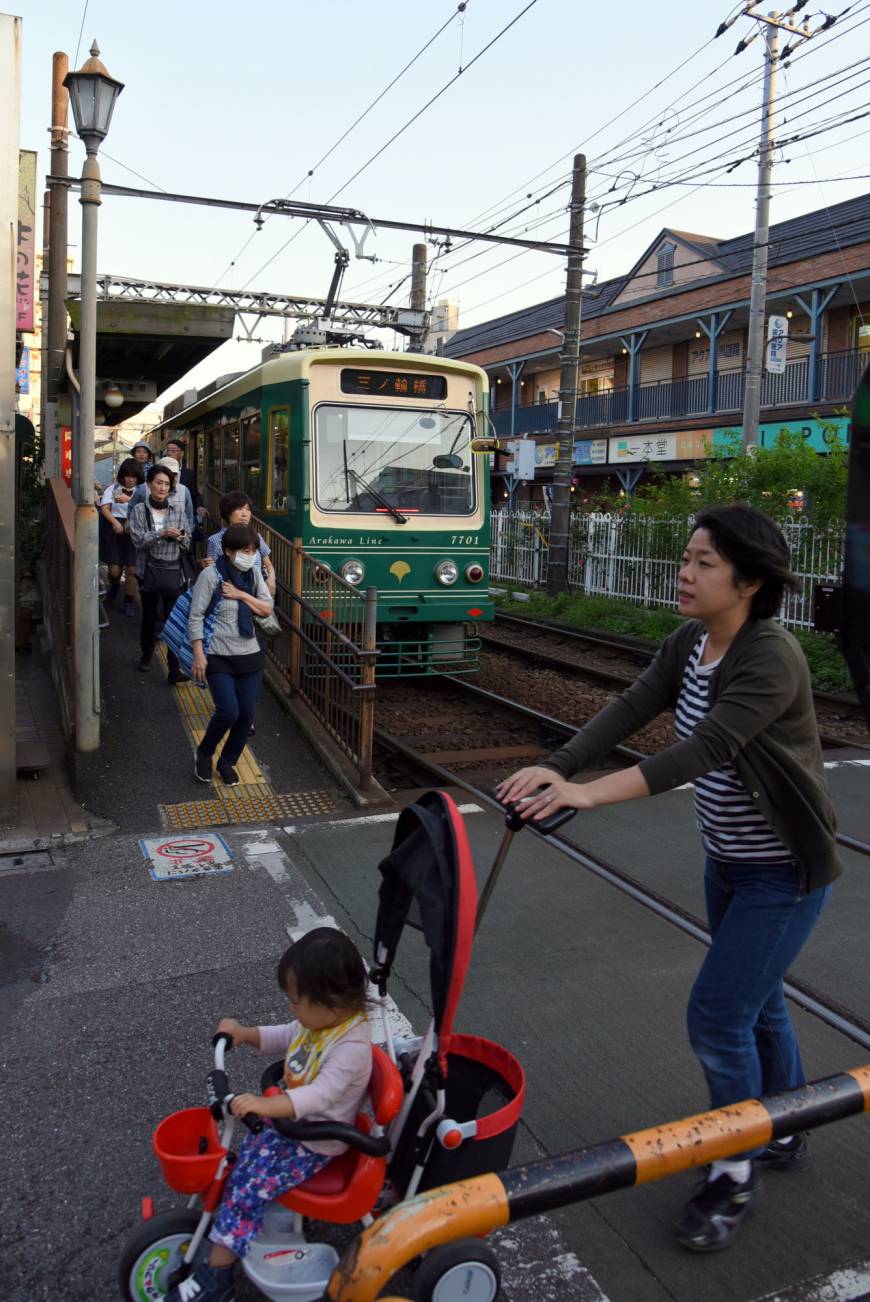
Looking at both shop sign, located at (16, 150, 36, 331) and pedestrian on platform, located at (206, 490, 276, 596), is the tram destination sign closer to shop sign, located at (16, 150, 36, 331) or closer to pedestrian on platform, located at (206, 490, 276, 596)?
pedestrian on platform, located at (206, 490, 276, 596)

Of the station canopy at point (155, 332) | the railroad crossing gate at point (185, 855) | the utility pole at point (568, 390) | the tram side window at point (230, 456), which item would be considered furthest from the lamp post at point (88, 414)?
the utility pole at point (568, 390)

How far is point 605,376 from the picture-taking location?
3484 centimetres

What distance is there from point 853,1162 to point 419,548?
7.83 metres

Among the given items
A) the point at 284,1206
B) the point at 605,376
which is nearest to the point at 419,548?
the point at 284,1206

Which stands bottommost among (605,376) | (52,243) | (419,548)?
(419,548)

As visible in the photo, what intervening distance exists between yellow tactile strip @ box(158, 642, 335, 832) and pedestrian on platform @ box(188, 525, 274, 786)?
26 cm

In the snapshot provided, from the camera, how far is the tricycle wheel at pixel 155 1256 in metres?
2.42

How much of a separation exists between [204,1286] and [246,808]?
4.17 meters

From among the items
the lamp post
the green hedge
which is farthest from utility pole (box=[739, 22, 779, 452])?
the lamp post

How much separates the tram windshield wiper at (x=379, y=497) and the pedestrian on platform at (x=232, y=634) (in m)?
3.53

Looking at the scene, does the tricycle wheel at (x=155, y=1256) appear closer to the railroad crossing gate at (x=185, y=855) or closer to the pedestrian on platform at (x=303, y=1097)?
the pedestrian on platform at (x=303, y=1097)

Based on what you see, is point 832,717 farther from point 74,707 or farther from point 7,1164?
point 7,1164

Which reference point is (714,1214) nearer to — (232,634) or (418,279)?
(232,634)

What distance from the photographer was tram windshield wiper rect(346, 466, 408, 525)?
10.2m
